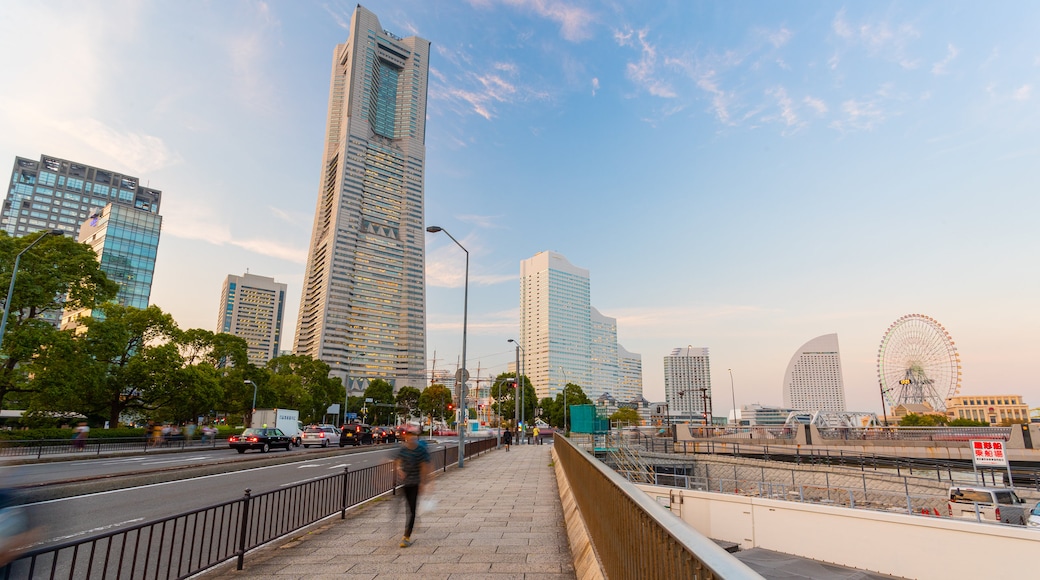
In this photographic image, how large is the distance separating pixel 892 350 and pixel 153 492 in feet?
343

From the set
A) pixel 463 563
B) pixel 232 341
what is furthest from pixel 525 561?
pixel 232 341

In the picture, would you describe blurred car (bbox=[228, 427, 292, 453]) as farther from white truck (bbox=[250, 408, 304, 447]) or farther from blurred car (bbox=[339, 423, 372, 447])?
white truck (bbox=[250, 408, 304, 447])

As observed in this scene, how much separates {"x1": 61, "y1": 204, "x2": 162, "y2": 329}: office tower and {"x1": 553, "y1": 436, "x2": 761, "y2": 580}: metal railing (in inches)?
6429

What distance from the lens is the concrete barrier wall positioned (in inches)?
634

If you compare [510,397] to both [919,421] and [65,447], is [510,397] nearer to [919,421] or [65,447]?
[919,421]

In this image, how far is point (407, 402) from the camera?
12838 cm

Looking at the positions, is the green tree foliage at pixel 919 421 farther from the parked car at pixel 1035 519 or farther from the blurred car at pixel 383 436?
the parked car at pixel 1035 519

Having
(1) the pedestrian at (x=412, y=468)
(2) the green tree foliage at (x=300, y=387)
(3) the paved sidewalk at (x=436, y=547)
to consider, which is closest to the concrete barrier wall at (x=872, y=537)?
(3) the paved sidewalk at (x=436, y=547)

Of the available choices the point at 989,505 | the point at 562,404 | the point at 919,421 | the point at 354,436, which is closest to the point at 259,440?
the point at 354,436

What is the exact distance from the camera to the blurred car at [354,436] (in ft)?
141

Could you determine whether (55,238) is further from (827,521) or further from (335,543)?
(827,521)

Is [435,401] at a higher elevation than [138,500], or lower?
higher

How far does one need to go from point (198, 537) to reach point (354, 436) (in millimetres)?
35066

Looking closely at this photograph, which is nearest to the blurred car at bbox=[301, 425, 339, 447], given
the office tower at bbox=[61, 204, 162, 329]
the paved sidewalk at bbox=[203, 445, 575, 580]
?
the paved sidewalk at bbox=[203, 445, 575, 580]
